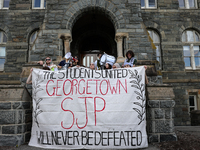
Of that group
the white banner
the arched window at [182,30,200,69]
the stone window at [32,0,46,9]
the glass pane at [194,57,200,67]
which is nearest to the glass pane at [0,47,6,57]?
the stone window at [32,0,46,9]

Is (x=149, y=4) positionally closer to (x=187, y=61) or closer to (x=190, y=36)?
(x=190, y=36)

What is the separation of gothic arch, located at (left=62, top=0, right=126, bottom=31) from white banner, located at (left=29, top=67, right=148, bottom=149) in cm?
360

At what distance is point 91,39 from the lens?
1094cm

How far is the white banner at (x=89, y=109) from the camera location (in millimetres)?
3580

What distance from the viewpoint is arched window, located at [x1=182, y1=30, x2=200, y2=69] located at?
35.1 ft

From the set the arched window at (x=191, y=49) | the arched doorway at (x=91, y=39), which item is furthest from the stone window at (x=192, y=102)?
the arched doorway at (x=91, y=39)

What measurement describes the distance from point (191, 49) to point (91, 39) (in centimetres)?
647

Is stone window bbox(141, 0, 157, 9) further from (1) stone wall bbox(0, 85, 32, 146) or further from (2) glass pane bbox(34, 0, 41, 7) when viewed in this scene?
(1) stone wall bbox(0, 85, 32, 146)

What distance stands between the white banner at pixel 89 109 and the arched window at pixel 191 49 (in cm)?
818

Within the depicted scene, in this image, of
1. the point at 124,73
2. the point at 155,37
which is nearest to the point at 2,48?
the point at 124,73

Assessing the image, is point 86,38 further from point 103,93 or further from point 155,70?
point 103,93

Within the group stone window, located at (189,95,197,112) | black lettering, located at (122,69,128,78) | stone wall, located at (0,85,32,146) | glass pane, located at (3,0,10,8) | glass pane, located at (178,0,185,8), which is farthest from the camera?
glass pane, located at (178,0,185,8)

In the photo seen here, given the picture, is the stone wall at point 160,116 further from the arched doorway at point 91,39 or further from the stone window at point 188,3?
the stone window at point 188,3

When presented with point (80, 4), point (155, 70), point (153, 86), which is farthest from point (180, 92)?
point (80, 4)
